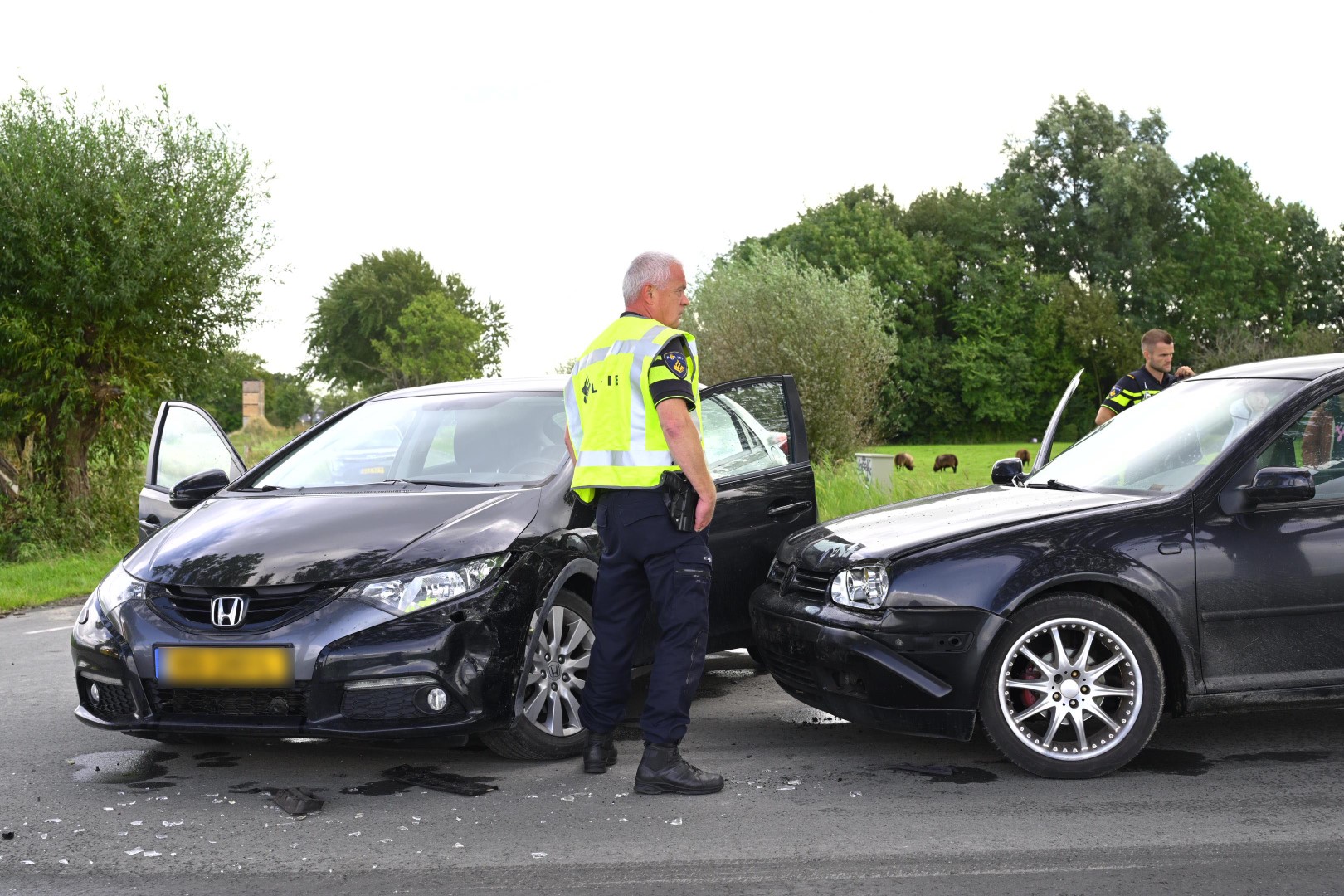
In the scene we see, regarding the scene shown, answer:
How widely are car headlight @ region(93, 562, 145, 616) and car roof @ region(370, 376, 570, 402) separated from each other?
1.62 metres

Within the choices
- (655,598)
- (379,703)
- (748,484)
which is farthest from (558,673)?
(748,484)

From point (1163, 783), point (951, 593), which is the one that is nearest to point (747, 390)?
point (951, 593)

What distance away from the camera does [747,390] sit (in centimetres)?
682

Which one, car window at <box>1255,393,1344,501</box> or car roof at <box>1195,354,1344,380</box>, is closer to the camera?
car window at <box>1255,393,1344,501</box>

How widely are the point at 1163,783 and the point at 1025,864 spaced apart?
1.14 meters

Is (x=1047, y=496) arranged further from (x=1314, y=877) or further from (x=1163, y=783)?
(x=1314, y=877)

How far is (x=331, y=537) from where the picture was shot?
504cm

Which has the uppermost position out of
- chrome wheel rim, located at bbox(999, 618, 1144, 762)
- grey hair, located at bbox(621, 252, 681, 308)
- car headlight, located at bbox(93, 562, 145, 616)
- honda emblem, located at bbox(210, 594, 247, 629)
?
grey hair, located at bbox(621, 252, 681, 308)

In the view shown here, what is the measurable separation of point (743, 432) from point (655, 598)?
1834 millimetres

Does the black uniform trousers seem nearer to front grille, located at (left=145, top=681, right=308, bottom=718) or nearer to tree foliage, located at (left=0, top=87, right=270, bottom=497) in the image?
front grille, located at (left=145, top=681, right=308, bottom=718)

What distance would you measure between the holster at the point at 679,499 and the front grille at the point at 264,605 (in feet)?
3.89

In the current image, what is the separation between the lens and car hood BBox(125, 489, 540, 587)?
488 centimetres

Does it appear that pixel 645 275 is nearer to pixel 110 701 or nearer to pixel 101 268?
pixel 110 701

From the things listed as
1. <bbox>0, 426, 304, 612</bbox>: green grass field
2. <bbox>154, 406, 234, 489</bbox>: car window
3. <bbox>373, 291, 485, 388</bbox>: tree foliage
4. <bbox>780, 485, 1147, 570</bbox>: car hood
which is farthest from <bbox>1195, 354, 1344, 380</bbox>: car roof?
<bbox>373, 291, 485, 388</bbox>: tree foliage
